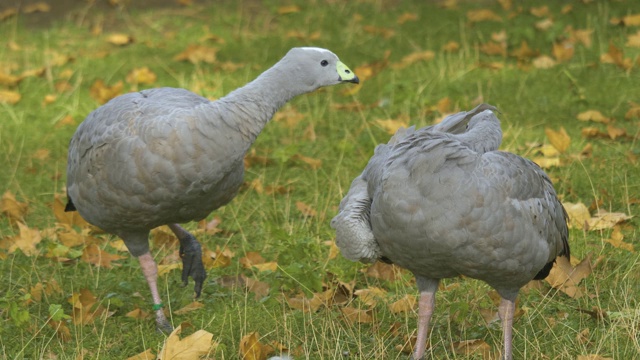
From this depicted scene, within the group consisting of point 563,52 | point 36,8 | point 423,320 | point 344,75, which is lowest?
point 36,8

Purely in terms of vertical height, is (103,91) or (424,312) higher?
(424,312)

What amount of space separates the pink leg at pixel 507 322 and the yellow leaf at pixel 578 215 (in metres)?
1.44

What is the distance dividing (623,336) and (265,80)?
195cm

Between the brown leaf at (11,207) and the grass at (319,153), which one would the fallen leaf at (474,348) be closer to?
the grass at (319,153)

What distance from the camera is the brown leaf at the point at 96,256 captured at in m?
5.69

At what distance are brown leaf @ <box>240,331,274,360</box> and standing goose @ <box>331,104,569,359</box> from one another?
1.83ft

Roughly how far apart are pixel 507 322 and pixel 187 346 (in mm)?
1375

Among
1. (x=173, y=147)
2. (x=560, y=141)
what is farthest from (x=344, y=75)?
(x=560, y=141)

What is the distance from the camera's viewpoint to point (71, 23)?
1074 centimetres

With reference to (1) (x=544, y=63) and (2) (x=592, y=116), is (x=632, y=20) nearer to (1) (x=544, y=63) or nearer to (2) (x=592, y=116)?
(1) (x=544, y=63)

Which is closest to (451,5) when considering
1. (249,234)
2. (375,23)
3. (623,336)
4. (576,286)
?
(375,23)

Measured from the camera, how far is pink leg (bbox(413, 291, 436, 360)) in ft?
14.3

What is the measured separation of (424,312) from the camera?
14.4ft

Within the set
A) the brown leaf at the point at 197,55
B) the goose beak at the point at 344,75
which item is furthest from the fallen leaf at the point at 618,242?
the brown leaf at the point at 197,55
